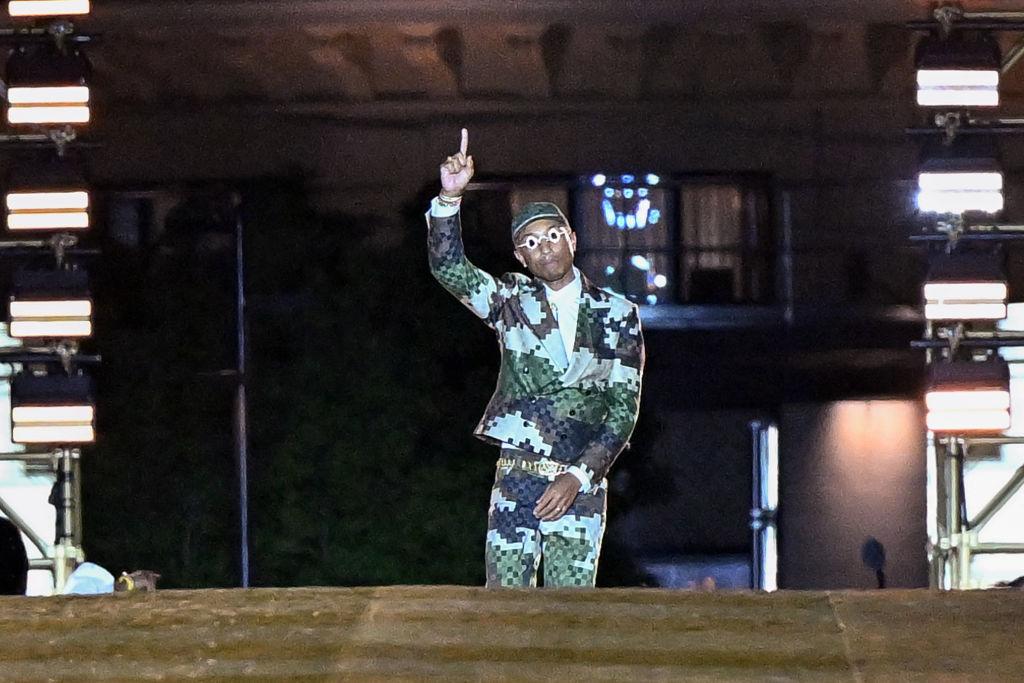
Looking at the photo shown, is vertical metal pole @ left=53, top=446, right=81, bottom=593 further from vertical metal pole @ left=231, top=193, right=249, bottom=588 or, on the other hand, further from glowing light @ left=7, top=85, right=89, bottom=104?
glowing light @ left=7, top=85, right=89, bottom=104

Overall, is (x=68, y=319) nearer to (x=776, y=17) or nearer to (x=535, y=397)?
(x=535, y=397)

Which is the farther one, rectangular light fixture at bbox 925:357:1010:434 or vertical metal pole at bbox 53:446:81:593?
vertical metal pole at bbox 53:446:81:593

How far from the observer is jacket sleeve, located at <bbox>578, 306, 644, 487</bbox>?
309 cm

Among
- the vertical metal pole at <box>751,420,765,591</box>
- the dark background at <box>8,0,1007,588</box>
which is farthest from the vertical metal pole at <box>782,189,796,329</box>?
the vertical metal pole at <box>751,420,765,591</box>

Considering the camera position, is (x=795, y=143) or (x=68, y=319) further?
(x=795, y=143)

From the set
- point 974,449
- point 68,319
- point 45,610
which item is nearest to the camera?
point 45,610

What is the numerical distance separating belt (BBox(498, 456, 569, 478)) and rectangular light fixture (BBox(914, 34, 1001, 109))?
210cm

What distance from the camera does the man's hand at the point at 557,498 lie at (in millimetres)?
3035

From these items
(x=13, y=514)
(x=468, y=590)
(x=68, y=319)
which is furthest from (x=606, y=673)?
(x=13, y=514)

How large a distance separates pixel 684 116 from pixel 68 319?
2239mm

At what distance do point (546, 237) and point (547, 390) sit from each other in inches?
11.8

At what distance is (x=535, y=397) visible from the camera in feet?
10.3

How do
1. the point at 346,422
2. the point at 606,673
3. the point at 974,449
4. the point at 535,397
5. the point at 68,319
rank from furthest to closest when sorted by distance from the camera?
the point at 346,422, the point at 974,449, the point at 68,319, the point at 535,397, the point at 606,673

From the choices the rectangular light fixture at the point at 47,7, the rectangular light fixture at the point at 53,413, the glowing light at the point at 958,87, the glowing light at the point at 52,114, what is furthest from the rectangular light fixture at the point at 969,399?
the rectangular light fixture at the point at 47,7
